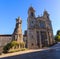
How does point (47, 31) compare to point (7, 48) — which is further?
point (47, 31)

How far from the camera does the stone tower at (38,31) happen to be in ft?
170

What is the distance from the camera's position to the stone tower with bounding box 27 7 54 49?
5178 centimetres

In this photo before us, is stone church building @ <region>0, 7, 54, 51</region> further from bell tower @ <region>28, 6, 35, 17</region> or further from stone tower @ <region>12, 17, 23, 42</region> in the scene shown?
stone tower @ <region>12, 17, 23, 42</region>

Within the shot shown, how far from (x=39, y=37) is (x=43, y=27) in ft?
17.7

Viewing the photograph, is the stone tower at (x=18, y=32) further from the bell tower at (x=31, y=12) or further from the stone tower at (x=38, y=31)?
the bell tower at (x=31, y=12)

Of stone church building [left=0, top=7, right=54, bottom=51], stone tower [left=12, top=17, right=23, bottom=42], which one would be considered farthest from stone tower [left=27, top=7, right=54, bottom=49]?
stone tower [left=12, top=17, right=23, bottom=42]

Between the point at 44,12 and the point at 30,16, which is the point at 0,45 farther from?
the point at 44,12

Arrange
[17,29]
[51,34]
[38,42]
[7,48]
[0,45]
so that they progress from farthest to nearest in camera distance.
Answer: [51,34] → [38,42] → [0,45] → [17,29] → [7,48]

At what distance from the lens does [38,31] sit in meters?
54.2

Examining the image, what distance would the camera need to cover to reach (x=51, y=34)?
185ft

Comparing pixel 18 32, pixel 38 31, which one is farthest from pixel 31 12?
pixel 18 32

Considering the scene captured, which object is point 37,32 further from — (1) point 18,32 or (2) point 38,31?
(1) point 18,32

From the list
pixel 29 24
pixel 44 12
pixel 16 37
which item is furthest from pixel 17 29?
pixel 44 12

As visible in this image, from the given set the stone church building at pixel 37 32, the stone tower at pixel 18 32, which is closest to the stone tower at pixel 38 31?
the stone church building at pixel 37 32
